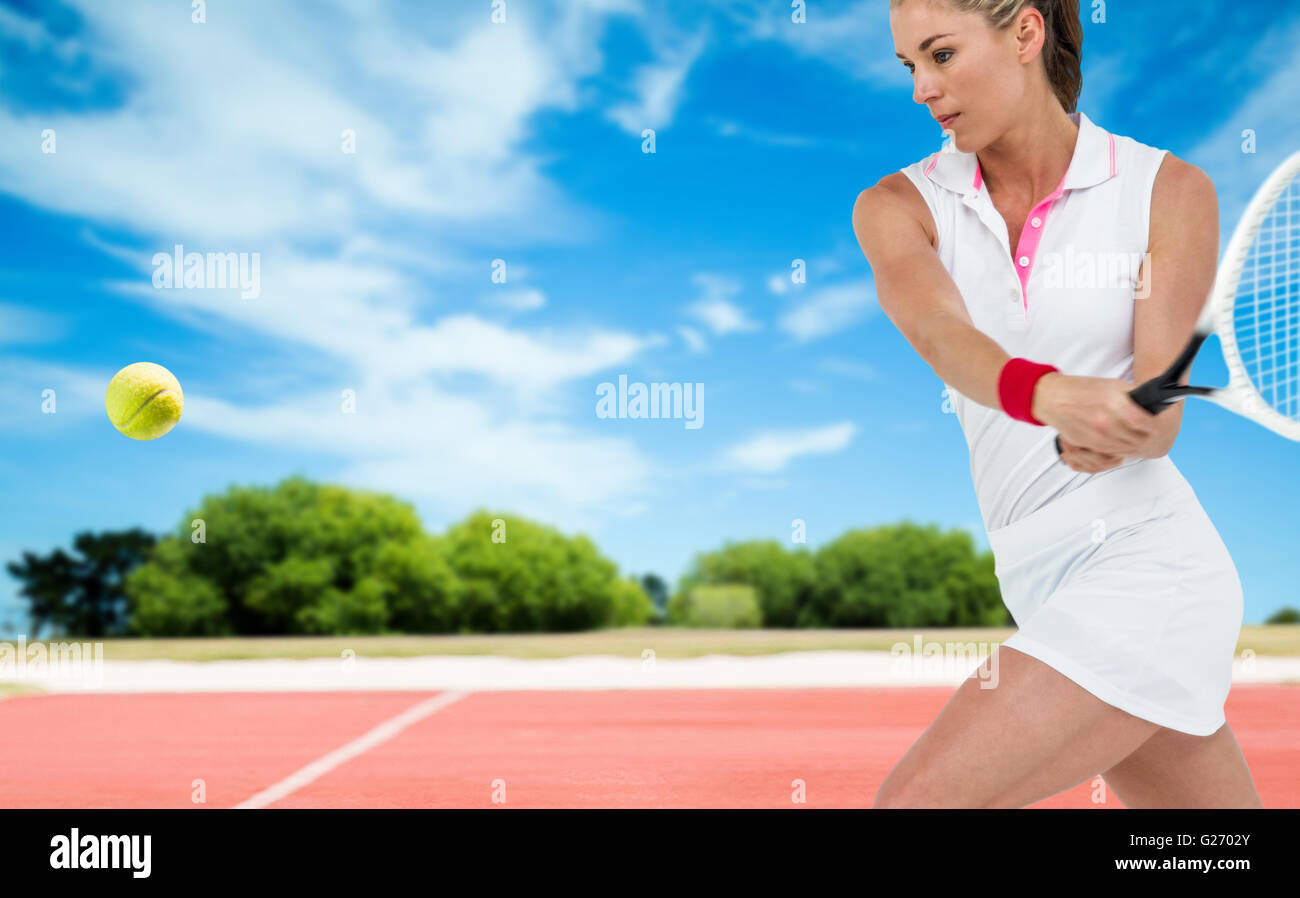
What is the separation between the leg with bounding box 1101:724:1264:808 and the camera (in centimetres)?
228

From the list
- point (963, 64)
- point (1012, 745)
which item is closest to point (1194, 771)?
point (1012, 745)

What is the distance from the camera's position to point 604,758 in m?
7.57

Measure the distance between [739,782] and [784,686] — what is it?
558cm

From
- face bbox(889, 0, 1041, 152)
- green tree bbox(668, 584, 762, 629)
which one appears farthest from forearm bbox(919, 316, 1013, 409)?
green tree bbox(668, 584, 762, 629)

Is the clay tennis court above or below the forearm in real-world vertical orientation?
below

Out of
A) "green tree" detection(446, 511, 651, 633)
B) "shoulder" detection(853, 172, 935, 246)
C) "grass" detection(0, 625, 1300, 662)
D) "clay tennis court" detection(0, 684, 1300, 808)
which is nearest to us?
"shoulder" detection(853, 172, 935, 246)

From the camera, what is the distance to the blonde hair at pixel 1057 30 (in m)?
2.22

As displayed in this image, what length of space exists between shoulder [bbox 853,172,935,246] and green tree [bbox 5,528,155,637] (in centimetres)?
2297

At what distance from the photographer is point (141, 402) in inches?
201

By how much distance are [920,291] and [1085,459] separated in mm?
478

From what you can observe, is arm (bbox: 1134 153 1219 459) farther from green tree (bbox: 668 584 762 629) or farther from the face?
green tree (bbox: 668 584 762 629)

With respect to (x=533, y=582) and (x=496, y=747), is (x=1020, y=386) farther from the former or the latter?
(x=533, y=582)

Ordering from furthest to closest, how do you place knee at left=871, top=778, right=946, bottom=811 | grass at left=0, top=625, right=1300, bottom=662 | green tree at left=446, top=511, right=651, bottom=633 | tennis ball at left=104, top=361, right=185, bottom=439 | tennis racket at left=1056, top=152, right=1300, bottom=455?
green tree at left=446, top=511, right=651, bottom=633, grass at left=0, top=625, right=1300, bottom=662, tennis ball at left=104, top=361, right=185, bottom=439, tennis racket at left=1056, top=152, right=1300, bottom=455, knee at left=871, top=778, right=946, bottom=811
